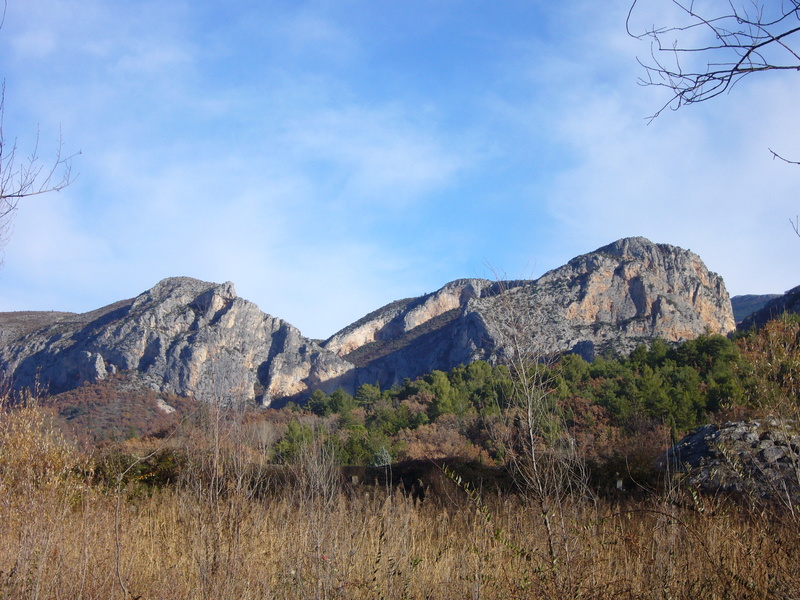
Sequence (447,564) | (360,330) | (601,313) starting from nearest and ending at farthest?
(447,564)
(601,313)
(360,330)

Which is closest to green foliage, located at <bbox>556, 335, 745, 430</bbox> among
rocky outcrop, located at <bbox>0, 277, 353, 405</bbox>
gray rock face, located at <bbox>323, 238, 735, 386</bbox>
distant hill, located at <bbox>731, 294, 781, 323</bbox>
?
gray rock face, located at <bbox>323, 238, 735, 386</bbox>

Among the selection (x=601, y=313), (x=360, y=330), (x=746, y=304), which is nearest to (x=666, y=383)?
(x=601, y=313)

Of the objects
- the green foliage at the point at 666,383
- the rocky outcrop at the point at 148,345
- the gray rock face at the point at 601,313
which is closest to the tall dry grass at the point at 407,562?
the green foliage at the point at 666,383

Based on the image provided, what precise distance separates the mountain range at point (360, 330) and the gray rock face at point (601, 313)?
197 mm

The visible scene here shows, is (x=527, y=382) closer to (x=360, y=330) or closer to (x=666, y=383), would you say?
(x=666, y=383)

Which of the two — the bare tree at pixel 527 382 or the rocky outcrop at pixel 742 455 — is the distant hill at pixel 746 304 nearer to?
the rocky outcrop at pixel 742 455

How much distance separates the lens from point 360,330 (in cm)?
10475

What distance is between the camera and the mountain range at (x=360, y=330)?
60734 millimetres

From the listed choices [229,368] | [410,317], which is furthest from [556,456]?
[410,317]

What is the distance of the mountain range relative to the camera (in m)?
60.7

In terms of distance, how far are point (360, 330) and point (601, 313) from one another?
149 ft

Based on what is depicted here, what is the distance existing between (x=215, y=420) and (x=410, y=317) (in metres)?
95.7

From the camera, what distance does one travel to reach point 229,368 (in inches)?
228

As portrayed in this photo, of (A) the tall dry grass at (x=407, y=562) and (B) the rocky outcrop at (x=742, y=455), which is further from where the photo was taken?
(B) the rocky outcrop at (x=742, y=455)
